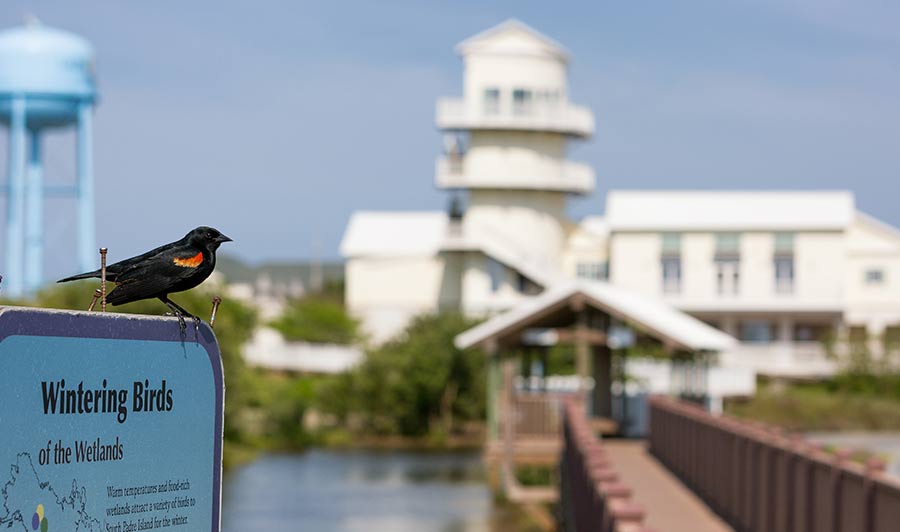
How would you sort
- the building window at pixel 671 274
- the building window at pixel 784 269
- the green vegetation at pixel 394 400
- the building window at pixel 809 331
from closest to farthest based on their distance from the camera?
the green vegetation at pixel 394 400
the building window at pixel 784 269
the building window at pixel 671 274
the building window at pixel 809 331

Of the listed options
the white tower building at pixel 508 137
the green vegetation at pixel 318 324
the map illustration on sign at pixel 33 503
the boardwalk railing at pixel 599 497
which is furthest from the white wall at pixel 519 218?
the map illustration on sign at pixel 33 503

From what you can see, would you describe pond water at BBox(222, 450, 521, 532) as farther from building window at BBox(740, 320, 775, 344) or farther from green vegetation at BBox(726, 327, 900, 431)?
building window at BBox(740, 320, 775, 344)

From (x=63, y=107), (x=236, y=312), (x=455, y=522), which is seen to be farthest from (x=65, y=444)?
(x=63, y=107)

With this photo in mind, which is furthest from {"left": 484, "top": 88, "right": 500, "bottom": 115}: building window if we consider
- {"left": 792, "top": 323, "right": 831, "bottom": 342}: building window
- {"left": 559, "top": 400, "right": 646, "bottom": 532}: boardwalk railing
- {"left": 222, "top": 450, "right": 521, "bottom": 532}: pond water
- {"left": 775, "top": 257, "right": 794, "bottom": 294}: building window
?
{"left": 559, "top": 400, "right": 646, "bottom": 532}: boardwalk railing

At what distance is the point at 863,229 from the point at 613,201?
11.2 metres

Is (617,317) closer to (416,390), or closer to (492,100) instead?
(416,390)

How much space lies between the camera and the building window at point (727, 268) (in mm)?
74438

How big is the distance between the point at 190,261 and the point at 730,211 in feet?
231

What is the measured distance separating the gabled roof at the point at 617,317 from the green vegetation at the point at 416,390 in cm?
1978

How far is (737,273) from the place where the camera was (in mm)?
74625

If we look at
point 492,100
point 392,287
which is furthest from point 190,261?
point 392,287

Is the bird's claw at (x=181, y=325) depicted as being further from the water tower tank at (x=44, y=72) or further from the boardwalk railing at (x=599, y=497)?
the water tower tank at (x=44, y=72)

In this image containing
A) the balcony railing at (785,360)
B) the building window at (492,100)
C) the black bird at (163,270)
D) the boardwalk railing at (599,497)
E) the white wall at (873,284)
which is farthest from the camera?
the building window at (492,100)

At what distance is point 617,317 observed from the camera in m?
34.3
